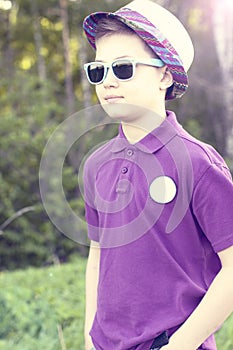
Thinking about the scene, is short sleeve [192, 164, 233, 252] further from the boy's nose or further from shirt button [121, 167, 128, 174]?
the boy's nose

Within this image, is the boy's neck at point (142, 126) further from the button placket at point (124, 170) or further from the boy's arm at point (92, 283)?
the boy's arm at point (92, 283)

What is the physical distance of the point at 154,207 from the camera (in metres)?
1.86

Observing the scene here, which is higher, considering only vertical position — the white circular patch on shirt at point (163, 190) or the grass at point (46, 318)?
the white circular patch on shirt at point (163, 190)

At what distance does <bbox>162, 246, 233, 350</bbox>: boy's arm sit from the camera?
177 centimetres

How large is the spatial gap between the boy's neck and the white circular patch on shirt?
0.18 meters

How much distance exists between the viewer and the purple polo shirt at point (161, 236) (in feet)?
5.87

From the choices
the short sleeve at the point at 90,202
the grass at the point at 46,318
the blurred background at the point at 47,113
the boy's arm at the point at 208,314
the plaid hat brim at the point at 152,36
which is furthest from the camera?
the blurred background at the point at 47,113

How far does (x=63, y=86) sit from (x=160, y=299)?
13.3 meters

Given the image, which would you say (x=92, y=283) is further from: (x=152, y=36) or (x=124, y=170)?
(x=152, y=36)

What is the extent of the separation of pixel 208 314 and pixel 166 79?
2.06 ft

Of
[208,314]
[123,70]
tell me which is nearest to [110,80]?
[123,70]

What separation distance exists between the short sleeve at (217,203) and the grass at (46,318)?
1.73 metres

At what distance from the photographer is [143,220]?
1.86m

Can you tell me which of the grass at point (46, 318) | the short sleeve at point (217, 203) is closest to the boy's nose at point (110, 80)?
the short sleeve at point (217, 203)
